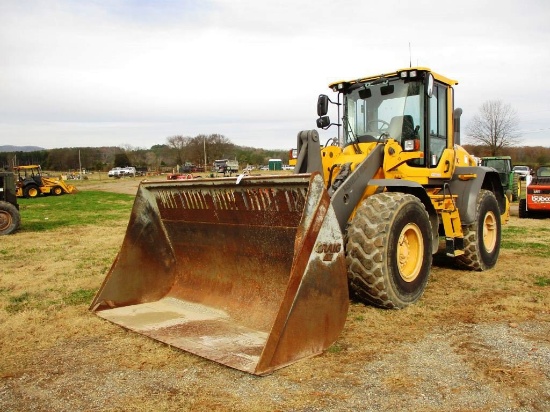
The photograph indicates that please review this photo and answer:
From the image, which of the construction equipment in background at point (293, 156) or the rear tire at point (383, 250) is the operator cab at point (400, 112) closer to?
the construction equipment in background at point (293, 156)

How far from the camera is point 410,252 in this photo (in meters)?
5.35

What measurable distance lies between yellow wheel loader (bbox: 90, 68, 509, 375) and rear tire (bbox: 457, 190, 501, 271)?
0.03 meters

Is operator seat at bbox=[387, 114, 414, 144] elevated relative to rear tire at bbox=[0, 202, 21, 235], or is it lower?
elevated

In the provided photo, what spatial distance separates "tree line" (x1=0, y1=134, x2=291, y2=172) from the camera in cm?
7738

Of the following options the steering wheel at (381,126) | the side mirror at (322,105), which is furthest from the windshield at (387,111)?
the side mirror at (322,105)

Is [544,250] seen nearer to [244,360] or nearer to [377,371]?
[377,371]

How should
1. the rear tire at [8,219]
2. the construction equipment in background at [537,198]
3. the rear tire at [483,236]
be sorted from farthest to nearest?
the construction equipment in background at [537,198]
the rear tire at [8,219]
the rear tire at [483,236]

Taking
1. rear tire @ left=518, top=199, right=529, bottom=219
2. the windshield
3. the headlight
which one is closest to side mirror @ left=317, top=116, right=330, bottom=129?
the windshield

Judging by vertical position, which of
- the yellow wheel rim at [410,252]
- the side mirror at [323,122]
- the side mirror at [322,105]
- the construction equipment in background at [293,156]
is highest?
the side mirror at [322,105]

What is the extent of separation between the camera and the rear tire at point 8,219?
505 inches

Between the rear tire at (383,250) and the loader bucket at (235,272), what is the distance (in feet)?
2.15

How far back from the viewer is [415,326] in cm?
457

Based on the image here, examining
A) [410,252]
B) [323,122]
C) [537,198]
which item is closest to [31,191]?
[537,198]

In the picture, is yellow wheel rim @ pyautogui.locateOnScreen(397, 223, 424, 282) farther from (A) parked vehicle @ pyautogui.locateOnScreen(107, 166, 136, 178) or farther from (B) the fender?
(A) parked vehicle @ pyautogui.locateOnScreen(107, 166, 136, 178)
